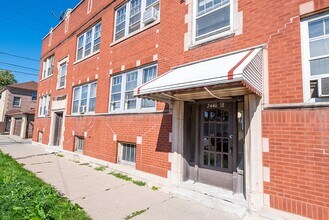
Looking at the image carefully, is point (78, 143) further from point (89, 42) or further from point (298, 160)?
point (298, 160)

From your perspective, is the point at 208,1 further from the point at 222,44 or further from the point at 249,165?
the point at 249,165

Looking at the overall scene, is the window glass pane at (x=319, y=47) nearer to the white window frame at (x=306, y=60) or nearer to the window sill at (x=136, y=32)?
the white window frame at (x=306, y=60)

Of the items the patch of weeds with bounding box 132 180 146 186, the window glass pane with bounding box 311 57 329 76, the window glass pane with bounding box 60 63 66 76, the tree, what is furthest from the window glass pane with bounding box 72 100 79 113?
the tree

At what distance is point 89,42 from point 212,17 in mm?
8671

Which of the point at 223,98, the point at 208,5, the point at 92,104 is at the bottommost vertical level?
the point at 223,98

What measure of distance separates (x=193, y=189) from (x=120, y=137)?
4022 mm

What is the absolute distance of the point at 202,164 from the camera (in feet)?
19.8

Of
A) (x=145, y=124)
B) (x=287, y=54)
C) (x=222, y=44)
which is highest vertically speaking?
(x=222, y=44)

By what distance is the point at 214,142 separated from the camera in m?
5.85

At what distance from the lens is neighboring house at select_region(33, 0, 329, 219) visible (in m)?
4.05

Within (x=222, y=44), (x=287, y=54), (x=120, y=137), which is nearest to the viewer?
(x=287, y=54)

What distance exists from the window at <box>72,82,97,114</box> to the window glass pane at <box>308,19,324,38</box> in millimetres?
9481

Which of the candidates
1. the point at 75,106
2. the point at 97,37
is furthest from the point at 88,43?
the point at 75,106

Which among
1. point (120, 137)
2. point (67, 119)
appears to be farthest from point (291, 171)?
point (67, 119)
